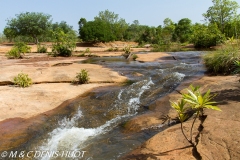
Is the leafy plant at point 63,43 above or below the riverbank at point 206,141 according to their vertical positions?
above

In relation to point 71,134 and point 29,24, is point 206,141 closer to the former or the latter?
point 71,134

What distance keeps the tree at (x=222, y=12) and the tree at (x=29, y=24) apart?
29.1 metres

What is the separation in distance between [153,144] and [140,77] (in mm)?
6361

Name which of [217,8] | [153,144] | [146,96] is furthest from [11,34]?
[153,144]

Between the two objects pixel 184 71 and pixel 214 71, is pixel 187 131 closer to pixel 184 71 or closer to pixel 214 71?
pixel 214 71

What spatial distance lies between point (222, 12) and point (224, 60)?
33.4 metres

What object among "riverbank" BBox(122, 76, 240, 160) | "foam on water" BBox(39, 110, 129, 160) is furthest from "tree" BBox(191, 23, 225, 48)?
"foam on water" BBox(39, 110, 129, 160)

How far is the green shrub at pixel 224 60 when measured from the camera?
8552 mm

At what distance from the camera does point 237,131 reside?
11.7 ft

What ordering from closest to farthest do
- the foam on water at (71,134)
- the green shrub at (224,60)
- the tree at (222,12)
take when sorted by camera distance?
1. the foam on water at (71,134)
2. the green shrub at (224,60)
3. the tree at (222,12)

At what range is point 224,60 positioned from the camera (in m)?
8.75

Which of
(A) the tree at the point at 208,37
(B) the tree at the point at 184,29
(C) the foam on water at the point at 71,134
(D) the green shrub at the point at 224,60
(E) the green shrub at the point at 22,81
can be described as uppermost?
(B) the tree at the point at 184,29

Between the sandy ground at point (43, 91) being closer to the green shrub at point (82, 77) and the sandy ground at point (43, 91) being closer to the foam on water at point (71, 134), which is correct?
the green shrub at point (82, 77)

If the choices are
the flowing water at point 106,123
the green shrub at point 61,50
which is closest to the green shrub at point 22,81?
the flowing water at point 106,123
